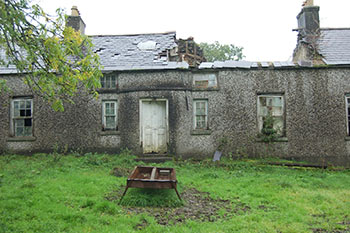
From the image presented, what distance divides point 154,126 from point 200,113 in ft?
6.72

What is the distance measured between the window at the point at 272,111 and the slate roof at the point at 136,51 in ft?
12.1

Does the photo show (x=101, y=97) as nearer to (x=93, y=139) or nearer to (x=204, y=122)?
(x=93, y=139)

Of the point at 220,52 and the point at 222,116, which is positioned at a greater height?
Answer: the point at 220,52

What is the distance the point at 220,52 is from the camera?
38.6m

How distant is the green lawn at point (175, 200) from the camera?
16.1 feet

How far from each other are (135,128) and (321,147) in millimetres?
7676

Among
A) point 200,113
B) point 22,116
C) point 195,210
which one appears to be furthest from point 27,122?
point 195,210

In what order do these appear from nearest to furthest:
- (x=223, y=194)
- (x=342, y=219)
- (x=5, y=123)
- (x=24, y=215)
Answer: (x=24, y=215) → (x=342, y=219) → (x=223, y=194) → (x=5, y=123)

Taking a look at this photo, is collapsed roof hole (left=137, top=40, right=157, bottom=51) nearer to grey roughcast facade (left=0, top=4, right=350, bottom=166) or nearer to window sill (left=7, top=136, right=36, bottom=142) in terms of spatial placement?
grey roughcast facade (left=0, top=4, right=350, bottom=166)

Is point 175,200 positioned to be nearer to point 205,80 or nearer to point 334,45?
point 205,80

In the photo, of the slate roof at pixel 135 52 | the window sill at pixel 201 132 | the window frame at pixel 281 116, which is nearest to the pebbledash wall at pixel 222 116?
the window sill at pixel 201 132

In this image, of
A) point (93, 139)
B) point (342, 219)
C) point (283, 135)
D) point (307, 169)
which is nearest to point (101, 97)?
point (93, 139)

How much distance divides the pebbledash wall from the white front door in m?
0.35

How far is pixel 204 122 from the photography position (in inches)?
467
